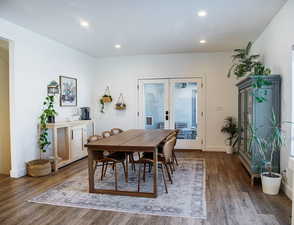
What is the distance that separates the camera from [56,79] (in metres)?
5.10

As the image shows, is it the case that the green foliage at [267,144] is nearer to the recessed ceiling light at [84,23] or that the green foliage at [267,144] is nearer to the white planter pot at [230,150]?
the white planter pot at [230,150]

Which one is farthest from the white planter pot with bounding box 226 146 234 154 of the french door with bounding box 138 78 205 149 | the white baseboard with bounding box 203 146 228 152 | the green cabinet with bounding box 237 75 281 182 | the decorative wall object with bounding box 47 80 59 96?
the decorative wall object with bounding box 47 80 59 96

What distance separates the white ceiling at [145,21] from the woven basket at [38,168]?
8.32 feet

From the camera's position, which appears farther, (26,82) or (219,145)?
(219,145)

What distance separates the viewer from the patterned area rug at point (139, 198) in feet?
9.09

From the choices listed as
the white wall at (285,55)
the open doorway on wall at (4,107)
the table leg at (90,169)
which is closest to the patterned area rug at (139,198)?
the table leg at (90,169)

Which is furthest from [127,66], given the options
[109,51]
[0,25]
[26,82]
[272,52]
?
[272,52]

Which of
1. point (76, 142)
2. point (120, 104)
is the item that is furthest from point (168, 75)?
point (76, 142)

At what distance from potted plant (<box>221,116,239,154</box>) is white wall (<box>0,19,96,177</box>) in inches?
165

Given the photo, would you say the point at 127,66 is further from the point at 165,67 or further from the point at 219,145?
the point at 219,145

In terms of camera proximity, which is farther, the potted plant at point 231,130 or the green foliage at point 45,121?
the potted plant at point 231,130

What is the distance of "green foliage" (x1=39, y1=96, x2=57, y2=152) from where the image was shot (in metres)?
4.41

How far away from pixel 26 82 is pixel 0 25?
102 cm

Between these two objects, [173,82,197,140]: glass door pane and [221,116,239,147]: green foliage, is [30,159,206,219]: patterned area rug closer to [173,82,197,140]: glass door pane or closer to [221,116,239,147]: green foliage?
[221,116,239,147]: green foliage
